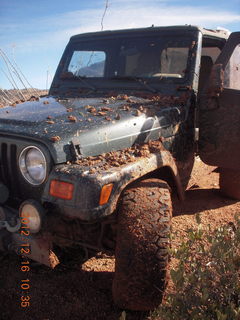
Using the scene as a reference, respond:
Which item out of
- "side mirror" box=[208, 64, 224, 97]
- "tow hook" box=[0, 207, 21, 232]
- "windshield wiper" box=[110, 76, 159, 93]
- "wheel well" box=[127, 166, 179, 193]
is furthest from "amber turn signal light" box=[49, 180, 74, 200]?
"windshield wiper" box=[110, 76, 159, 93]

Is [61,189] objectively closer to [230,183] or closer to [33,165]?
[33,165]

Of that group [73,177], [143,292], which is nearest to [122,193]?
[73,177]

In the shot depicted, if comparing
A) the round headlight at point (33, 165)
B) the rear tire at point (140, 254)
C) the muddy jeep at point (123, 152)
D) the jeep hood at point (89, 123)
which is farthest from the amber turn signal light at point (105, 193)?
the round headlight at point (33, 165)

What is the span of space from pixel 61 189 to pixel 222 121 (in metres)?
1.60

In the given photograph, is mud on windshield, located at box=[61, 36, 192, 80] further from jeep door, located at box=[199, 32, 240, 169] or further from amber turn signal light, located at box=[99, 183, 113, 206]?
amber turn signal light, located at box=[99, 183, 113, 206]

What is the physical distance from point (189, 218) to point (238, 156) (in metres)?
1.02

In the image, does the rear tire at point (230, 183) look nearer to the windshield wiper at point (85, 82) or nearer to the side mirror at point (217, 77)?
the side mirror at point (217, 77)

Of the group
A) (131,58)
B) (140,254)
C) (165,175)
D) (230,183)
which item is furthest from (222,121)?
(140,254)

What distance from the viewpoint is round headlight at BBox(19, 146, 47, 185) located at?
229cm

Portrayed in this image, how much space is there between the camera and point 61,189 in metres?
2.13

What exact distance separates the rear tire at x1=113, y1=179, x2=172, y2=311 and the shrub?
93 mm

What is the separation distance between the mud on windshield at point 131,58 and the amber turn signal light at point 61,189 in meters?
1.72

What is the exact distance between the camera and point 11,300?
2.54 meters

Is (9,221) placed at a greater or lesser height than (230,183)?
greater
